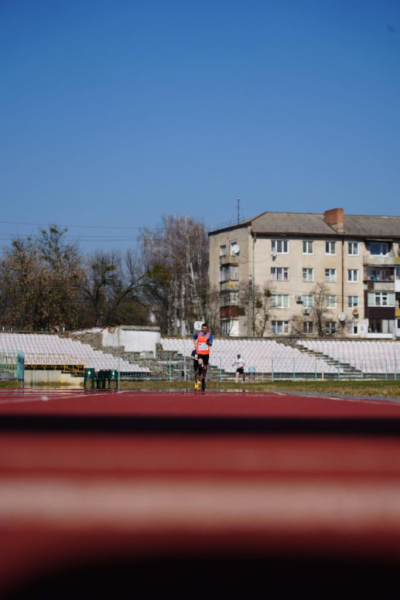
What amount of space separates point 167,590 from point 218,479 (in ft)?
1.65

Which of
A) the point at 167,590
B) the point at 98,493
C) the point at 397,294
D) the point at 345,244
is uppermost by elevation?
the point at 345,244

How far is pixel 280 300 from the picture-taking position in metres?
76.9

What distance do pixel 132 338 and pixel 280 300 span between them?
1183 inches

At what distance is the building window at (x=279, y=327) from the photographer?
75.8m

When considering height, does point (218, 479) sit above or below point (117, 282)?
below

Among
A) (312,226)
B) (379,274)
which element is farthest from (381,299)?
(312,226)

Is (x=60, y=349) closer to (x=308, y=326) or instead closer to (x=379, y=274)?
(x=308, y=326)

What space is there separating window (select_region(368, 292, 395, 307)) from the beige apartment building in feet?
0.33

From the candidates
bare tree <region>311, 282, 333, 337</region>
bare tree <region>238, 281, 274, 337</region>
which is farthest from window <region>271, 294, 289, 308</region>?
bare tree <region>311, 282, 333, 337</region>

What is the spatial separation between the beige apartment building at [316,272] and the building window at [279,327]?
10 centimetres

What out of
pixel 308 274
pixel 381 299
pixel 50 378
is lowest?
pixel 50 378

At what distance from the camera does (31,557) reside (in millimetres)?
1851

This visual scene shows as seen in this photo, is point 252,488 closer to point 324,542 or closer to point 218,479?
point 218,479

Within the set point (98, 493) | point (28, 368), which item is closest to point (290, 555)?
point (98, 493)
